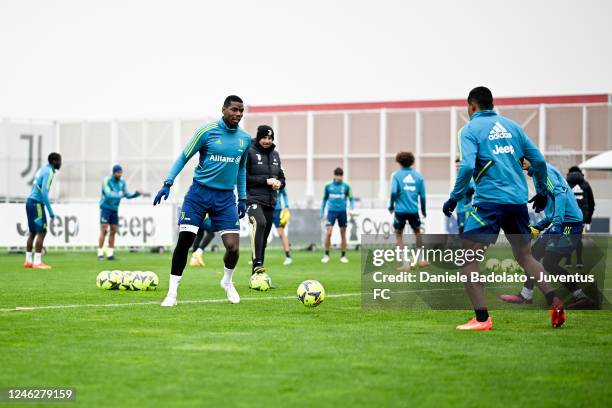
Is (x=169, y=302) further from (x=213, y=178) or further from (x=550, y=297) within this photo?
(x=550, y=297)

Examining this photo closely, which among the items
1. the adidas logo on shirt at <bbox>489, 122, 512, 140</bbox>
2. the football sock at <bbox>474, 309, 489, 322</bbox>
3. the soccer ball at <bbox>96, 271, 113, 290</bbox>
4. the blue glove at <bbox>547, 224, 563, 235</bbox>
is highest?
the adidas logo on shirt at <bbox>489, 122, 512, 140</bbox>

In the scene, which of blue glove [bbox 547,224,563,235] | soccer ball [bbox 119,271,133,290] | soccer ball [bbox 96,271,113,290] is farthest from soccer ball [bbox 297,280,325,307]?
soccer ball [bbox 96,271,113,290]

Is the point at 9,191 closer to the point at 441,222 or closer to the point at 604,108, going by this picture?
the point at 441,222

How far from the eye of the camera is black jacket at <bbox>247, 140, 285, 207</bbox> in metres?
15.4

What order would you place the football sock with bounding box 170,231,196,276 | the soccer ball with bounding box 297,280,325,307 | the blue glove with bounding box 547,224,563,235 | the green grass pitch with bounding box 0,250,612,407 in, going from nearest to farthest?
the green grass pitch with bounding box 0,250,612,407 → the soccer ball with bounding box 297,280,325,307 → the football sock with bounding box 170,231,196,276 → the blue glove with bounding box 547,224,563,235

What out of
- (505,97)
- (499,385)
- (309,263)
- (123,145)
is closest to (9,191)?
(123,145)

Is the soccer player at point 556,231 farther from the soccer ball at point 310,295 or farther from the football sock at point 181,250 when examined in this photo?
the football sock at point 181,250

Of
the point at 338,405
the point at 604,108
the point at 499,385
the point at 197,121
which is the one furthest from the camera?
the point at 197,121

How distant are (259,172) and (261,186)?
0.72 feet

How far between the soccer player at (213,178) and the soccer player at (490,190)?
3048 millimetres

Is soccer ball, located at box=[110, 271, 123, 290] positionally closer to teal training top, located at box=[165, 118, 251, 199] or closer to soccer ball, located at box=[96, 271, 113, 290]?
soccer ball, located at box=[96, 271, 113, 290]

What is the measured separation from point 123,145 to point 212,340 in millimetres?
47994

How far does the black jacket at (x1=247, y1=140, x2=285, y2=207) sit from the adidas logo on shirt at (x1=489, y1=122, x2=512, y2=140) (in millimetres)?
6412

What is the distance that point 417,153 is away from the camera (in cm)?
5031
